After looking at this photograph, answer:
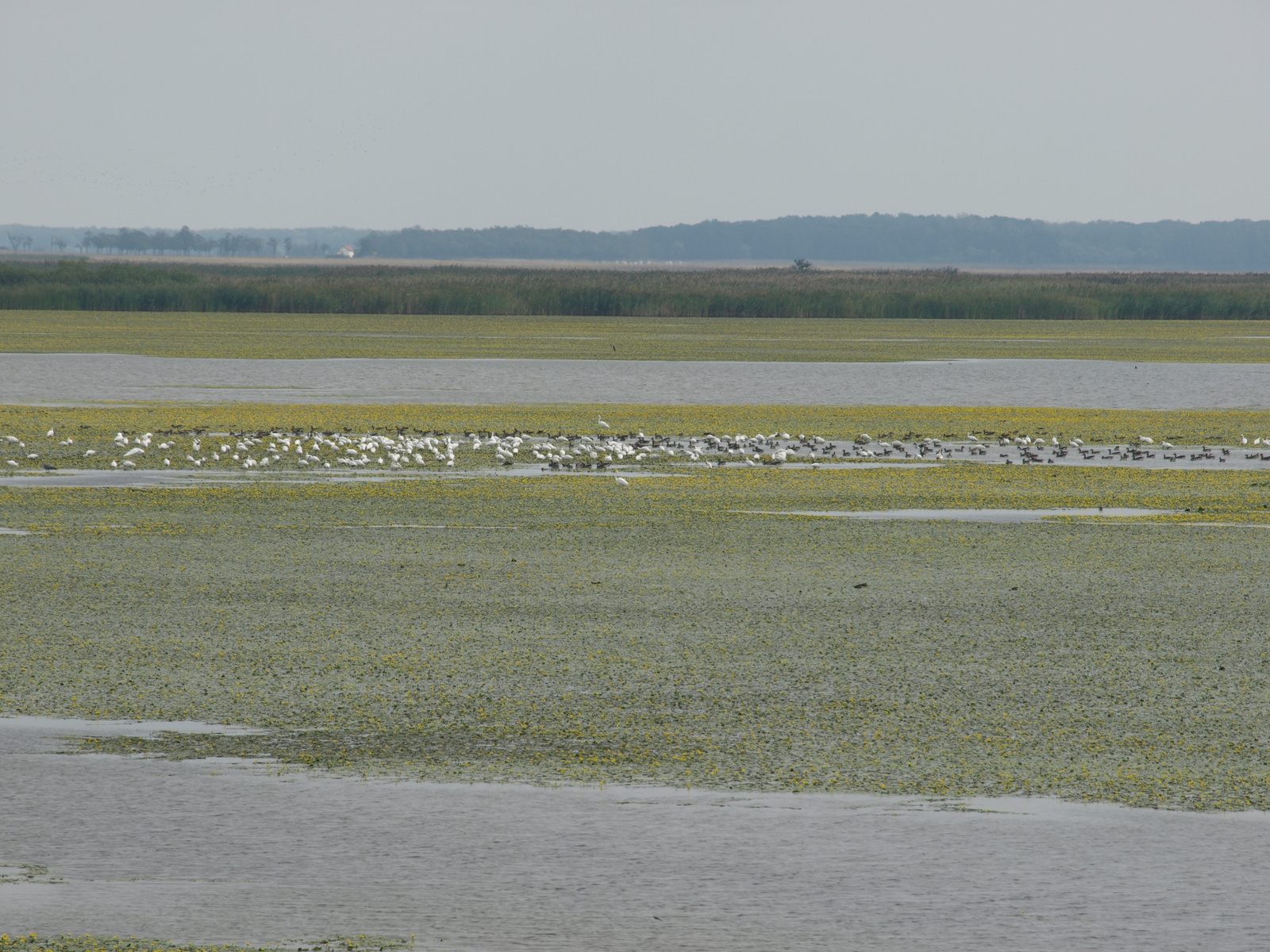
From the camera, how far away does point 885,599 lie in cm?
1003

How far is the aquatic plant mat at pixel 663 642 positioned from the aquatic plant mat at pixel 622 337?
28992 millimetres

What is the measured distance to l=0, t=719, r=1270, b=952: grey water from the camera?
4590mm

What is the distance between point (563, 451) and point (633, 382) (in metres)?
14.0

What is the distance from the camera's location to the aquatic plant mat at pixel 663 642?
21.2ft

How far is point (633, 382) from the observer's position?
33.9m

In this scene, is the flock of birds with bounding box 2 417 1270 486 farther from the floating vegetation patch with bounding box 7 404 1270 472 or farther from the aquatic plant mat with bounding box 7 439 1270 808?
the aquatic plant mat with bounding box 7 439 1270 808

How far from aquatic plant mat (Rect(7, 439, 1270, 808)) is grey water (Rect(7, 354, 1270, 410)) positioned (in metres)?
14.6

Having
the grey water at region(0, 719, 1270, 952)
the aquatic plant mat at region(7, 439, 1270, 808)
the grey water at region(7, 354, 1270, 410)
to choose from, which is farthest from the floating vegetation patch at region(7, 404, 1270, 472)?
the grey water at region(0, 719, 1270, 952)

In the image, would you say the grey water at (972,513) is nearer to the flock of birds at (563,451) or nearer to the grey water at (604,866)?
the flock of birds at (563,451)

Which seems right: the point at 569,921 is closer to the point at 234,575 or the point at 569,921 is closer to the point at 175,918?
the point at 175,918

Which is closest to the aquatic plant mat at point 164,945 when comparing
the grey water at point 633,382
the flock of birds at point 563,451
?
the flock of birds at point 563,451

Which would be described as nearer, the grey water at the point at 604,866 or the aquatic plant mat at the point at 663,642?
the grey water at the point at 604,866

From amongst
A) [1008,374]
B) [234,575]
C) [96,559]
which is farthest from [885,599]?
[1008,374]

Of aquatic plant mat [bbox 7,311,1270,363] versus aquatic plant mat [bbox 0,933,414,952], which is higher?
aquatic plant mat [bbox 7,311,1270,363]
